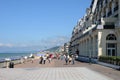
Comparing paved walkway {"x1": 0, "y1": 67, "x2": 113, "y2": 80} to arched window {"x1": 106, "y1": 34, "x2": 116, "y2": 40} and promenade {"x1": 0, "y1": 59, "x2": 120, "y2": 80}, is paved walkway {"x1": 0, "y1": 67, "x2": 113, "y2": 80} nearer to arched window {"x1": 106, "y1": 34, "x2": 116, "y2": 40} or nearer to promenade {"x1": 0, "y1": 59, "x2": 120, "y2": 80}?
promenade {"x1": 0, "y1": 59, "x2": 120, "y2": 80}

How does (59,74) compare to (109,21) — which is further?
(109,21)

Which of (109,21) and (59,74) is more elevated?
(109,21)

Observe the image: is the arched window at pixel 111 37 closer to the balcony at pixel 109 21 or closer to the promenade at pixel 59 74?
the balcony at pixel 109 21

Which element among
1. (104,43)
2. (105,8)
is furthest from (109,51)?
(105,8)

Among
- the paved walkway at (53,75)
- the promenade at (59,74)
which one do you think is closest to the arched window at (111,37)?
the promenade at (59,74)

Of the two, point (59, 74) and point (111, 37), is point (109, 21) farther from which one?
point (59, 74)

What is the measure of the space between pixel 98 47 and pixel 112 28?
3.71m

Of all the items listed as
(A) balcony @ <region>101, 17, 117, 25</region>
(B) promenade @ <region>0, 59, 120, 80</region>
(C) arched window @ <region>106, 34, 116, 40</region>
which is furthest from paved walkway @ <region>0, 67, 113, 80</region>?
(A) balcony @ <region>101, 17, 117, 25</region>

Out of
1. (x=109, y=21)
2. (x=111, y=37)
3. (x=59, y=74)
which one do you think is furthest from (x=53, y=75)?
(x=109, y=21)

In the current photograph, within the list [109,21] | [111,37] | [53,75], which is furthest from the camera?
[109,21]

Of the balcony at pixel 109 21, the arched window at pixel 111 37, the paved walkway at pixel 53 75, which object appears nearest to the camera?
the paved walkway at pixel 53 75

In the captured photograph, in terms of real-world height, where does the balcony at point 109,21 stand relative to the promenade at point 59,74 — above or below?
above

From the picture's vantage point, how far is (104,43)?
45.7 m

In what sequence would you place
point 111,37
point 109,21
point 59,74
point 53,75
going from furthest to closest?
1. point 109,21
2. point 111,37
3. point 59,74
4. point 53,75
